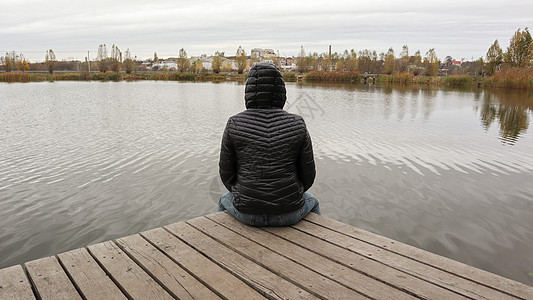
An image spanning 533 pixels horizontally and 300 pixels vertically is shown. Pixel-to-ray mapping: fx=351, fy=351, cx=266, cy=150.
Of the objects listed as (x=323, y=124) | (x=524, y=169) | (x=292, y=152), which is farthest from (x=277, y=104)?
(x=323, y=124)

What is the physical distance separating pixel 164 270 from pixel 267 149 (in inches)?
44.1

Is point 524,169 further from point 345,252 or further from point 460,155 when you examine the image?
point 345,252

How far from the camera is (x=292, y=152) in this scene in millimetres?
2758

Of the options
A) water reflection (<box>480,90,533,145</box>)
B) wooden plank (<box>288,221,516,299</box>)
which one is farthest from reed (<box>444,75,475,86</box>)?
wooden plank (<box>288,221,516,299</box>)

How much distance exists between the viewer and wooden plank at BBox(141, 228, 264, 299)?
198 centimetres

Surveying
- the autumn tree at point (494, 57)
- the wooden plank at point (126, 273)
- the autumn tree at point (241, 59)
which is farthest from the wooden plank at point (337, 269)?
the autumn tree at point (241, 59)

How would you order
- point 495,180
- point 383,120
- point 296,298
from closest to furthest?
point 296,298
point 495,180
point 383,120

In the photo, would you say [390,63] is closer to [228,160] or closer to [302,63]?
[302,63]

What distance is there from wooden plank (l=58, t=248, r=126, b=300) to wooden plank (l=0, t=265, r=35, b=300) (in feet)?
0.73

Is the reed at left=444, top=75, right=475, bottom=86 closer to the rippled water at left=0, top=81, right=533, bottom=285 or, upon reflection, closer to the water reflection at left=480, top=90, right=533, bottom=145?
the water reflection at left=480, top=90, right=533, bottom=145

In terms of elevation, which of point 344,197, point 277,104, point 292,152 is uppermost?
point 277,104

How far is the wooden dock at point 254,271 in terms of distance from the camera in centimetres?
197

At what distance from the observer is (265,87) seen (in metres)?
2.75

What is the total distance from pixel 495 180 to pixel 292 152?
214 inches
